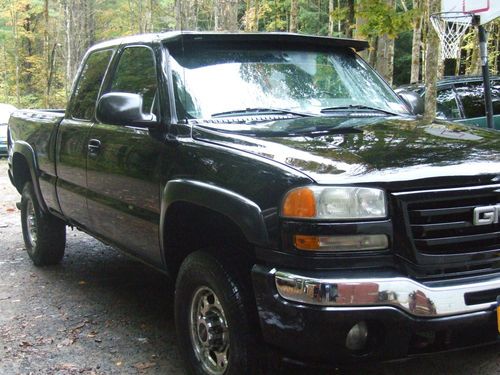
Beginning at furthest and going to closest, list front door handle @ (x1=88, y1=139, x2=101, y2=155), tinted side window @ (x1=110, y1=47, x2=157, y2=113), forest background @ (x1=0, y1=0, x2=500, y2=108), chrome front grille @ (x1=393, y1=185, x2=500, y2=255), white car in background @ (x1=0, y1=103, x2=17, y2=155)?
forest background @ (x1=0, y1=0, x2=500, y2=108) < white car in background @ (x1=0, y1=103, x2=17, y2=155) < front door handle @ (x1=88, y1=139, x2=101, y2=155) < tinted side window @ (x1=110, y1=47, x2=157, y2=113) < chrome front grille @ (x1=393, y1=185, x2=500, y2=255)

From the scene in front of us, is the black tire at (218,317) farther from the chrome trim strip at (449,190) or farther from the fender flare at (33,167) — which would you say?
the fender flare at (33,167)

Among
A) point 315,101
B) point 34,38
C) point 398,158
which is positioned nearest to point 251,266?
point 398,158

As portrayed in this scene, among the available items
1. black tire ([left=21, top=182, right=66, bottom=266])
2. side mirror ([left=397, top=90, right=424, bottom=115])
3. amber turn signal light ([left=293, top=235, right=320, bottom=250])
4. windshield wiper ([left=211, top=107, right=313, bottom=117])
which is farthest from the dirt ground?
side mirror ([left=397, top=90, right=424, bottom=115])

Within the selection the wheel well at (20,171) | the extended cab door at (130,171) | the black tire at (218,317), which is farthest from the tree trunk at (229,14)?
the black tire at (218,317)

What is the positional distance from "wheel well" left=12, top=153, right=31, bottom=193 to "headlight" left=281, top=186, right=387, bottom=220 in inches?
179

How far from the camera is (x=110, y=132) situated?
14.1 feet

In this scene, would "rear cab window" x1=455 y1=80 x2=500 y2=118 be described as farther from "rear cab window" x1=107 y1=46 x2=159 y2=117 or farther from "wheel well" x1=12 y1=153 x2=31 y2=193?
"wheel well" x1=12 y1=153 x2=31 y2=193

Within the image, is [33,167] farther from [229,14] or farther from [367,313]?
[229,14]

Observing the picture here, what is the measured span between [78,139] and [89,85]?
0.59m

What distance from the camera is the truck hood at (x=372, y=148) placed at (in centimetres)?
263

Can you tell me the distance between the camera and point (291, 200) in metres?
2.60

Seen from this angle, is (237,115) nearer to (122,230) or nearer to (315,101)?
(315,101)

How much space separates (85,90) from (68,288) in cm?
185

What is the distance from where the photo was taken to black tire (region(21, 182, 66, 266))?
5.99 metres
